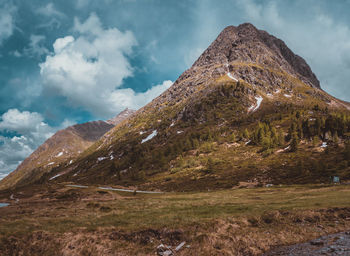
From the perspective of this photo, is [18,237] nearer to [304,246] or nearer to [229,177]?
[304,246]

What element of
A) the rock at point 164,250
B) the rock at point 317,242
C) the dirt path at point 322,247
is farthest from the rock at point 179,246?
the rock at point 317,242

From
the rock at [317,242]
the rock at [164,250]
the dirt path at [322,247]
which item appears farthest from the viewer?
the rock at [164,250]

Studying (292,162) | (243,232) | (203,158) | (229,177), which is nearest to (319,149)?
(292,162)

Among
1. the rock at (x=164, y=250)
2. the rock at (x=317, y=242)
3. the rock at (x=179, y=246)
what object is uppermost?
the rock at (x=317, y=242)

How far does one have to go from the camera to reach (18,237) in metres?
19.2

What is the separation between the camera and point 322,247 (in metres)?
14.6

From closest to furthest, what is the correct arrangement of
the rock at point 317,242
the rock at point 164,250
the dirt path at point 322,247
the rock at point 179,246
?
the dirt path at point 322,247 < the rock at point 317,242 < the rock at point 164,250 < the rock at point 179,246

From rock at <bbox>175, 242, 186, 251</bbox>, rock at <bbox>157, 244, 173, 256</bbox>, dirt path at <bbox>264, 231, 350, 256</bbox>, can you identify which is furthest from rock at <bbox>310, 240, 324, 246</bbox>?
rock at <bbox>157, 244, 173, 256</bbox>

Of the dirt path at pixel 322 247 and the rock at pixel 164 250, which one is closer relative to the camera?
the dirt path at pixel 322 247

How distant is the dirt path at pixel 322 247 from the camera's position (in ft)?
44.0

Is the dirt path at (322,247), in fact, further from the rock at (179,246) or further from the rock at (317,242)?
the rock at (179,246)

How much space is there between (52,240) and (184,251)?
1306 cm

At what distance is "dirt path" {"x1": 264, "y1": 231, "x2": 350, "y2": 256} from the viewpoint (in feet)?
44.0

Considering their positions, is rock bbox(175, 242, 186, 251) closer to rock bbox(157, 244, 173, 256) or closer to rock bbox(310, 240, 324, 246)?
rock bbox(157, 244, 173, 256)
